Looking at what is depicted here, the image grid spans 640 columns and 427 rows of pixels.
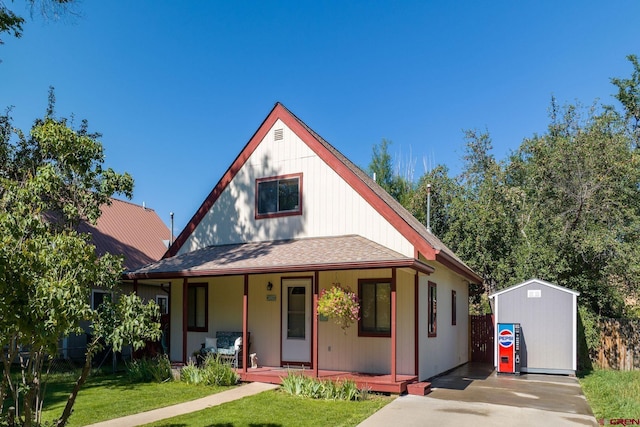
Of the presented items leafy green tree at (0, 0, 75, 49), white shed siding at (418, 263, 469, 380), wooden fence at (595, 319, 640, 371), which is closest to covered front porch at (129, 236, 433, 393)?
white shed siding at (418, 263, 469, 380)

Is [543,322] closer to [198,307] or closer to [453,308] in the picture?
[453,308]

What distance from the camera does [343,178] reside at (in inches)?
506

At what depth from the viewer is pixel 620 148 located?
1925cm

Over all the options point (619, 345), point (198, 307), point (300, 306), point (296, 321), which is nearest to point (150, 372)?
point (198, 307)

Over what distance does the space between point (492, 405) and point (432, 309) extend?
377 centimetres

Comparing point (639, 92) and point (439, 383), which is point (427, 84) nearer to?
point (639, 92)

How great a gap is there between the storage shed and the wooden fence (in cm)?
265

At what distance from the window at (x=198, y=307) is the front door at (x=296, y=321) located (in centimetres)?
252

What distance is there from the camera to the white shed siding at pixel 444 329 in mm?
12013

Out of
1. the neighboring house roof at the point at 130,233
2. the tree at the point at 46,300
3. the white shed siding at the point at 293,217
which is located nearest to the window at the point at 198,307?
the white shed siding at the point at 293,217

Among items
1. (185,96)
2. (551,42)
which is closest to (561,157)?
(551,42)

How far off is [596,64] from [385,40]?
912cm

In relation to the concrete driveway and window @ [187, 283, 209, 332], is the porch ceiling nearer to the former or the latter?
window @ [187, 283, 209, 332]

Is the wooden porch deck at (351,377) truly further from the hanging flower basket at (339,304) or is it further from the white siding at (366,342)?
the hanging flower basket at (339,304)
